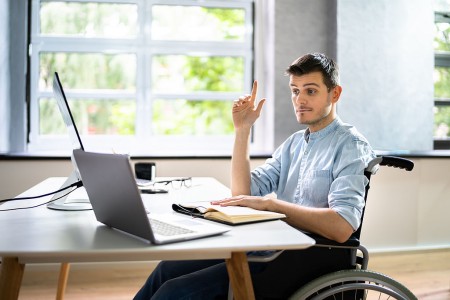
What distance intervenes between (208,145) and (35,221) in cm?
232

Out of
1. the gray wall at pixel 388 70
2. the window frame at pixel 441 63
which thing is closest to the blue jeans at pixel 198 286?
the gray wall at pixel 388 70

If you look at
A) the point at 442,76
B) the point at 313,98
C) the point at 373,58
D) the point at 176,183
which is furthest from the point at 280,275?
the point at 442,76

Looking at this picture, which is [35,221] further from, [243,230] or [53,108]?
[53,108]

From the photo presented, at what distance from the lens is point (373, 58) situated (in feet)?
11.7

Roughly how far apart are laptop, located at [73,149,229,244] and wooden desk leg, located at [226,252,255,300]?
88mm

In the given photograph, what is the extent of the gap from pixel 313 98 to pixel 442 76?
8.94 ft

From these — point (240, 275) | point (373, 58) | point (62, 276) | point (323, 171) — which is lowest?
point (62, 276)

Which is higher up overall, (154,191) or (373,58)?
(373,58)

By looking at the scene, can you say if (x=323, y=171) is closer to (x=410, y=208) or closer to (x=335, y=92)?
(x=335, y=92)

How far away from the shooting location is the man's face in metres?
1.71

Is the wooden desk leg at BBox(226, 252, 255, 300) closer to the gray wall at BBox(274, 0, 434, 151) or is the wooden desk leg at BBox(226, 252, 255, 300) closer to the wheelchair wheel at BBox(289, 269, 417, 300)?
the wheelchair wheel at BBox(289, 269, 417, 300)

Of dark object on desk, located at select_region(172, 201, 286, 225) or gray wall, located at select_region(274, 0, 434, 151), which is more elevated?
gray wall, located at select_region(274, 0, 434, 151)

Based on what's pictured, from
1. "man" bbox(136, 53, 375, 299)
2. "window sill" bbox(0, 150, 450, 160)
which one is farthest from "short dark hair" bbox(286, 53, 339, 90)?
"window sill" bbox(0, 150, 450, 160)

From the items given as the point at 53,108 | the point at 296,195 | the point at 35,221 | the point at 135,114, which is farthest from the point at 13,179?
the point at 296,195
